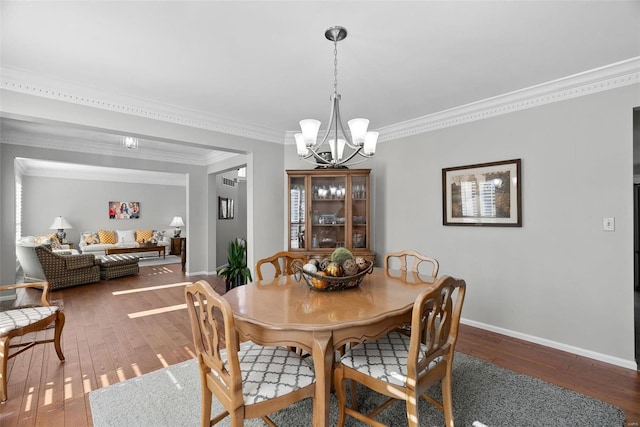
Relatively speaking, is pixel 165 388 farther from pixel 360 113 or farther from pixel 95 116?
pixel 360 113

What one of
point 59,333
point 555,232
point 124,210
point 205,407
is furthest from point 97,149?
point 555,232

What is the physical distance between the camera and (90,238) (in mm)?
8047

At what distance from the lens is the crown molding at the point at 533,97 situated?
2.43 m

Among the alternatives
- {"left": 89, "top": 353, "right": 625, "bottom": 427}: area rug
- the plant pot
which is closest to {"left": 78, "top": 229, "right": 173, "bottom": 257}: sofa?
the plant pot

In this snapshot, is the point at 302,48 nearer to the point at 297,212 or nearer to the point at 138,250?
the point at 297,212

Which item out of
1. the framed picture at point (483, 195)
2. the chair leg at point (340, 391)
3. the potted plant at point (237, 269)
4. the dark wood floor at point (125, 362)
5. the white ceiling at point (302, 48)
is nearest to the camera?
the chair leg at point (340, 391)

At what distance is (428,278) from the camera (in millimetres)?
2357

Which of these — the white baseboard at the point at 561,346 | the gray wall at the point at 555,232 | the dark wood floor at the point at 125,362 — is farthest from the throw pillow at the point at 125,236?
the white baseboard at the point at 561,346

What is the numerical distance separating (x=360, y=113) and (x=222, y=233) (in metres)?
4.83

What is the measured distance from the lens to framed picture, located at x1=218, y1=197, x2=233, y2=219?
7086 mm

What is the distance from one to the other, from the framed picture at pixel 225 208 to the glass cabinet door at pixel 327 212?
12.4ft

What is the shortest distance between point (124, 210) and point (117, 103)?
7.01 m

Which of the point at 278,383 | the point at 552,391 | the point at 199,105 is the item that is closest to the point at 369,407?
the point at 278,383

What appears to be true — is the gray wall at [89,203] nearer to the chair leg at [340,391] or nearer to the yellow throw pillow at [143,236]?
the yellow throw pillow at [143,236]
